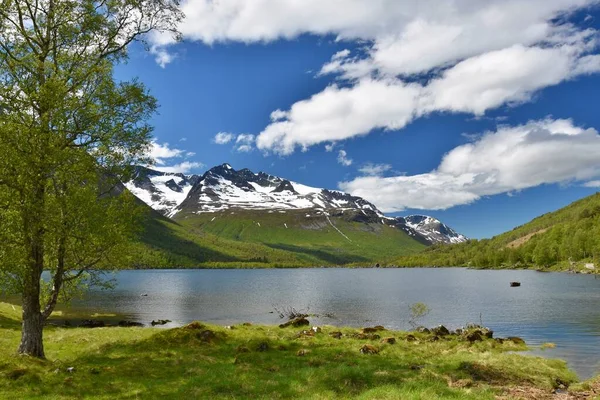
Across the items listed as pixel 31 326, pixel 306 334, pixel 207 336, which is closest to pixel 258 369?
pixel 207 336

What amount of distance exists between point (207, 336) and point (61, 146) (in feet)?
66.8

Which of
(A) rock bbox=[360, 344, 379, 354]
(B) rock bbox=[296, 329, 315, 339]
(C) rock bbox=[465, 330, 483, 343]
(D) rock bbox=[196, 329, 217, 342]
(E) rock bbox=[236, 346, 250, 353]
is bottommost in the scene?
(C) rock bbox=[465, 330, 483, 343]

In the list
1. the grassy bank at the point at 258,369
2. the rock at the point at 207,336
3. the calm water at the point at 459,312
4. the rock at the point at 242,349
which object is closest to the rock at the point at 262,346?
the grassy bank at the point at 258,369

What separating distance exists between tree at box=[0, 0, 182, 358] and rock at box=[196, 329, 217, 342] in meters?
11.3

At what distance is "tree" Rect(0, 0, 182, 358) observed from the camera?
25.0 meters

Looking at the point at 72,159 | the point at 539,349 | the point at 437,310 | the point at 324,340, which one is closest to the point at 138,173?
the point at 72,159

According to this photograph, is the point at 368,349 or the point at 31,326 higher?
the point at 31,326

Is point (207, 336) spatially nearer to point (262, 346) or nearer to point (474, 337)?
point (262, 346)

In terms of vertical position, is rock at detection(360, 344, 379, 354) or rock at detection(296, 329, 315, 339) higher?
rock at detection(360, 344, 379, 354)

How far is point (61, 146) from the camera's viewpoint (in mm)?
27062

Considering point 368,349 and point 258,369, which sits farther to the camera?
point 368,349

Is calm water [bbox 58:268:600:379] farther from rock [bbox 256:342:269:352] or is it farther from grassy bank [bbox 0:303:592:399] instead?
rock [bbox 256:342:269:352]

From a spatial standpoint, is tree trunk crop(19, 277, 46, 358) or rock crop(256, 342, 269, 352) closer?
tree trunk crop(19, 277, 46, 358)

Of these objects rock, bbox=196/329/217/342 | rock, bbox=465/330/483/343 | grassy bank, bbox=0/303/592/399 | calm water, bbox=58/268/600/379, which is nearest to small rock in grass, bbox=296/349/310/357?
grassy bank, bbox=0/303/592/399
